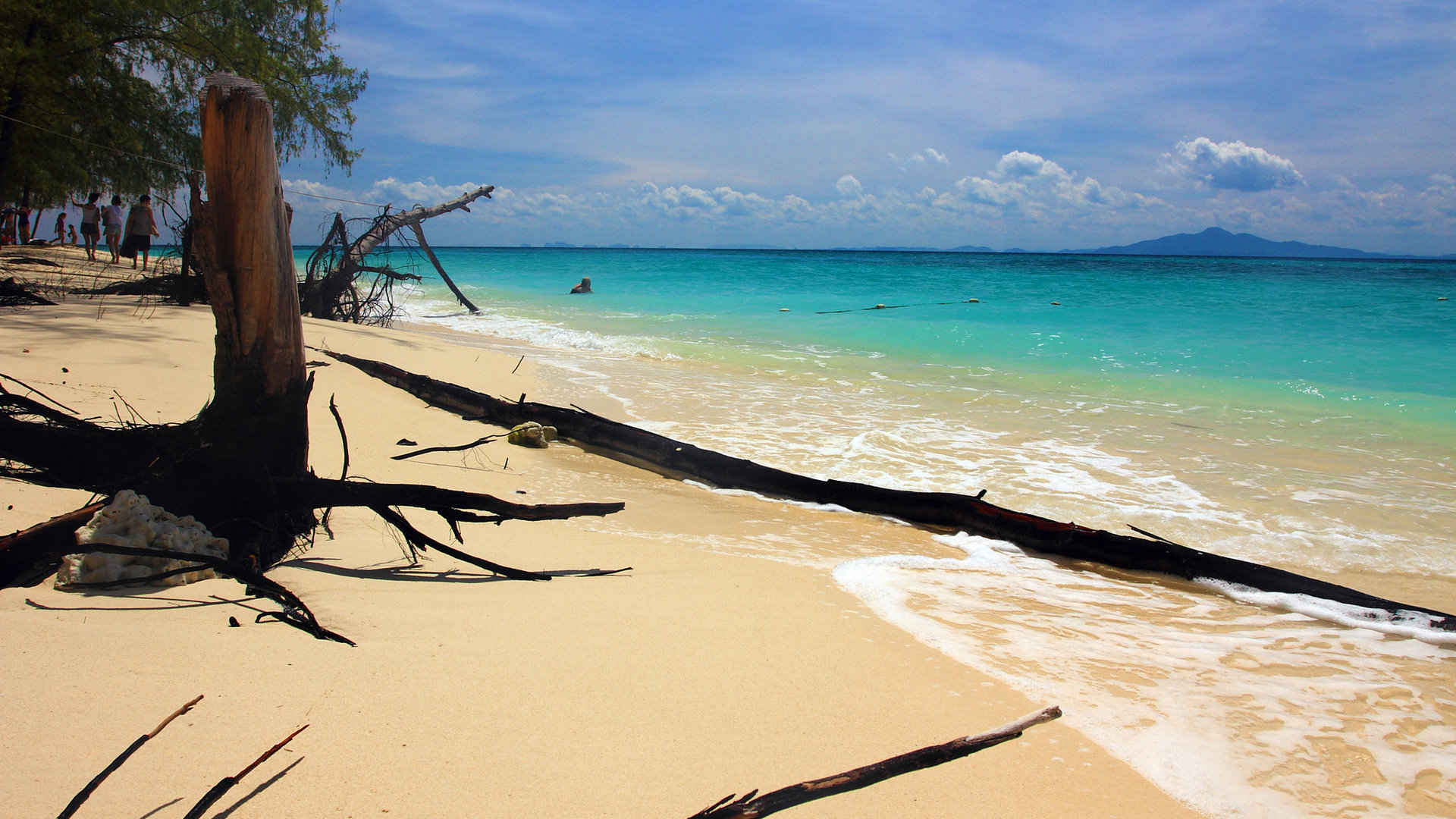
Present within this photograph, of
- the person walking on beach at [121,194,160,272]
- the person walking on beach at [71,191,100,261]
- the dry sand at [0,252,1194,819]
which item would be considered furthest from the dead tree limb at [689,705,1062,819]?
the person walking on beach at [71,191,100,261]

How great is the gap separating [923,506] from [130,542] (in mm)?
3895

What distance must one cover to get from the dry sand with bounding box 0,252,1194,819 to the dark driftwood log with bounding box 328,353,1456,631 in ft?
4.62

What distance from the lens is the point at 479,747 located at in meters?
1.92

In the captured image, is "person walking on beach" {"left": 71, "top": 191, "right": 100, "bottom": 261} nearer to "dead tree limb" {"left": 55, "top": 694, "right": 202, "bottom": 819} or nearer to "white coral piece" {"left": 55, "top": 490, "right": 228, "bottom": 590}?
"white coral piece" {"left": 55, "top": 490, "right": 228, "bottom": 590}

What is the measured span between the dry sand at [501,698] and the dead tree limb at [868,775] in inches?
1.5

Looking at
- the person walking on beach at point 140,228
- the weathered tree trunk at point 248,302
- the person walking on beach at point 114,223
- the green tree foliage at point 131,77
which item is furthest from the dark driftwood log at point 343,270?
the weathered tree trunk at point 248,302

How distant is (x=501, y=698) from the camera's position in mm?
2158

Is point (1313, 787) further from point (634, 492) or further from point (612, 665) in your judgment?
point (634, 492)

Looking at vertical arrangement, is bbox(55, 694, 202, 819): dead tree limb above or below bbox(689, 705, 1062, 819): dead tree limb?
above

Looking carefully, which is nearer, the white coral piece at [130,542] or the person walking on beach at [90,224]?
the white coral piece at [130,542]

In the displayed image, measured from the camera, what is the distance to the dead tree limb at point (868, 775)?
5.36ft

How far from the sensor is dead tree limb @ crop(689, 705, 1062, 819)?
1.63 meters

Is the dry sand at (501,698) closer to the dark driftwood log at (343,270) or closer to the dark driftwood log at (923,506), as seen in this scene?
the dark driftwood log at (923,506)

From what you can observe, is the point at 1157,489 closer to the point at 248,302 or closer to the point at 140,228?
the point at 248,302
